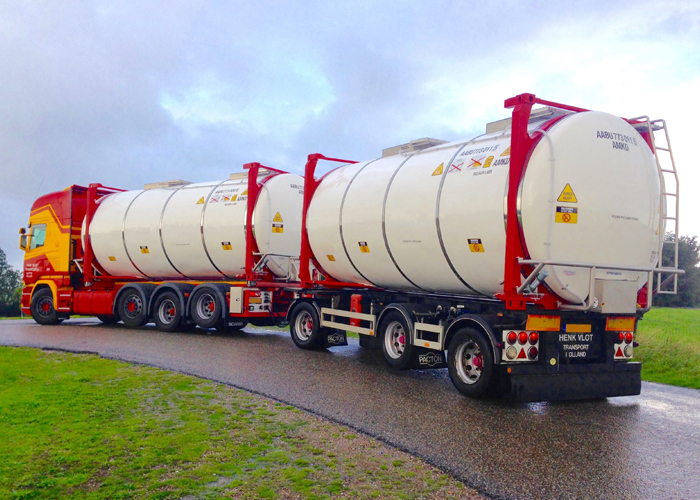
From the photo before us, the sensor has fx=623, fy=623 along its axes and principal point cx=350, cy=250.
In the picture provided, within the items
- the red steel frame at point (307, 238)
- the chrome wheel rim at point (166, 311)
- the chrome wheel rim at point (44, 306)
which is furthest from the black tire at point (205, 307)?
the chrome wheel rim at point (44, 306)

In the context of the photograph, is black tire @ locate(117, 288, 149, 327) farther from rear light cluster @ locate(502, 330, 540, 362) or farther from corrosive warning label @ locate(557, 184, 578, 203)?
corrosive warning label @ locate(557, 184, 578, 203)

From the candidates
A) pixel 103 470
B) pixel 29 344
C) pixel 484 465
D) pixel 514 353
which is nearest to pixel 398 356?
pixel 514 353

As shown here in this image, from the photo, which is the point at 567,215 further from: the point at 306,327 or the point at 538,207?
the point at 306,327

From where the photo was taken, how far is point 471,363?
8711mm

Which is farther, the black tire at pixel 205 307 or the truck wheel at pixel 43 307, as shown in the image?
the truck wheel at pixel 43 307

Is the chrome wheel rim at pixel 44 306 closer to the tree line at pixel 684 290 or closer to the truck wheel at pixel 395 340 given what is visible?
the truck wheel at pixel 395 340

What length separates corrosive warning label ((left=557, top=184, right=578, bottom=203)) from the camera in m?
7.96

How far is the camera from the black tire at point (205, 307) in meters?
15.6

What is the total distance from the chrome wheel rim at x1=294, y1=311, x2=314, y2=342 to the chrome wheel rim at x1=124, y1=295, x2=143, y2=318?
6.31 m

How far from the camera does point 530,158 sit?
8.09 m

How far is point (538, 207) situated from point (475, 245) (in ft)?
3.83

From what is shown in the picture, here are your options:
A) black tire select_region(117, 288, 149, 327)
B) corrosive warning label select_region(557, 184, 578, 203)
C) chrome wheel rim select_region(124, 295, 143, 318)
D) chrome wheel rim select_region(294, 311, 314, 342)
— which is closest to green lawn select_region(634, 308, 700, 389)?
corrosive warning label select_region(557, 184, 578, 203)

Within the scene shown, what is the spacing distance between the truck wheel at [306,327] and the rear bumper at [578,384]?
5775 mm

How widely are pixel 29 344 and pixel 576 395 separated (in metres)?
11.5
